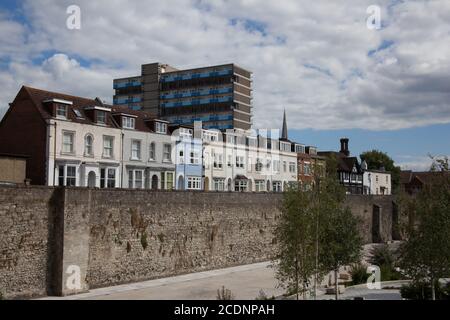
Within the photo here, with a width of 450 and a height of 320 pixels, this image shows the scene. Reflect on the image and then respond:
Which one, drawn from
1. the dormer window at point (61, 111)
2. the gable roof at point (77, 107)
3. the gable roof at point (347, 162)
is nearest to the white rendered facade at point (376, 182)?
the gable roof at point (347, 162)

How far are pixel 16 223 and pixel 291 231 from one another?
1352 centimetres

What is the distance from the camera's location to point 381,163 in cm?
10625

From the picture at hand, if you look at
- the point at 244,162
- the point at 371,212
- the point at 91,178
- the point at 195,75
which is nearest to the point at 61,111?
the point at 91,178

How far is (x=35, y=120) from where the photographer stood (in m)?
40.7

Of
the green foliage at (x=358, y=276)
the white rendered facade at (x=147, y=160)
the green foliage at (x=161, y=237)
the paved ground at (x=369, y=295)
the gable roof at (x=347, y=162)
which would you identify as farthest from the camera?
the gable roof at (x=347, y=162)

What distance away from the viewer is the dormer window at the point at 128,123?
153 feet

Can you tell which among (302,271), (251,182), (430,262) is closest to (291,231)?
(302,271)

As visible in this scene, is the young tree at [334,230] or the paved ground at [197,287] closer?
the young tree at [334,230]

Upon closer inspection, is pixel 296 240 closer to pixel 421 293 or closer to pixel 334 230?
pixel 334 230

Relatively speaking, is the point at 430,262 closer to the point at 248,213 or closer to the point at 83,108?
the point at 248,213

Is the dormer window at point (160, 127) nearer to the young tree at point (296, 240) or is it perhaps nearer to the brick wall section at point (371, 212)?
the brick wall section at point (371, 212)

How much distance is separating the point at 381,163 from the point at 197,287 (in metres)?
81.5

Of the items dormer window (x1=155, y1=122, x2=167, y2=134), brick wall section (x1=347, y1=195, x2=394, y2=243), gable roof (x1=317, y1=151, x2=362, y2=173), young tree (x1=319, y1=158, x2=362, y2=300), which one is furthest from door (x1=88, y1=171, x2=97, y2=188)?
gable roof (x1=317, y1=151, x2=362, y2=173)

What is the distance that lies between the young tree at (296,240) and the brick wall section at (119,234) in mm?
11559
